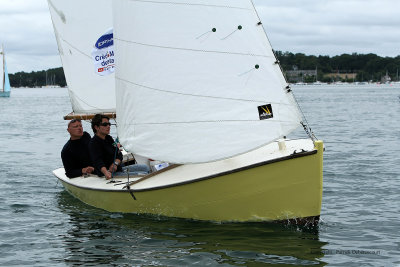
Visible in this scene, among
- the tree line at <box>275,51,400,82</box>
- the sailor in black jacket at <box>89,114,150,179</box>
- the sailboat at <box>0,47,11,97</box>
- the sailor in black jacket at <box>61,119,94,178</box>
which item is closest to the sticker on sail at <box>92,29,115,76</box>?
the sailor in black jacket at <box>61,119,94,178</box>

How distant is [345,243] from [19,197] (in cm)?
676

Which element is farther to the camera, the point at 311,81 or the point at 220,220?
the point at 311,81

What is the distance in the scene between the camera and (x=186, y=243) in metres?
8.78

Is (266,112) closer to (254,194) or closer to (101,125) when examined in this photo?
(254,194)

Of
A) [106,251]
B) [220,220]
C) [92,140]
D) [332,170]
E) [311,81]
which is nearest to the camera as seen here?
[106,251]

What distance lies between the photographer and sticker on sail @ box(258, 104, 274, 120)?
28.2 ft

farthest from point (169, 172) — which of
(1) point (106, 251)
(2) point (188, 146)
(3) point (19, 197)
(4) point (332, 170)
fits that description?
(4) point (332, 170)

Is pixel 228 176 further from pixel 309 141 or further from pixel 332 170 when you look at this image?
pixel 332 170

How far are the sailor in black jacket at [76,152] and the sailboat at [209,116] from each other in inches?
65.6

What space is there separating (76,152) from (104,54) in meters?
1.91

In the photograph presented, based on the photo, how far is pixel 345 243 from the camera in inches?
347

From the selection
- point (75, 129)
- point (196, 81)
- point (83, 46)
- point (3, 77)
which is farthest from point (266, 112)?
point (3, 77)

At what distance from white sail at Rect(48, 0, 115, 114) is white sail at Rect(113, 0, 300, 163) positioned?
243 centimetres

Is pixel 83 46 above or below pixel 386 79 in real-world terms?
below
